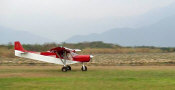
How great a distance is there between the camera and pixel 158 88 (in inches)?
474

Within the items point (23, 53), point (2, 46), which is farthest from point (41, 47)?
point (23, 53)

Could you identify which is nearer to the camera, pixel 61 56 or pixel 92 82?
pixel 92 82

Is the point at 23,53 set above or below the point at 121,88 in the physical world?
above

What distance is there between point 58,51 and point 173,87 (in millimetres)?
13605

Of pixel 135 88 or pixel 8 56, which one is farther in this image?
pixel 8 56

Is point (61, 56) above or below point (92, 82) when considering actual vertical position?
above

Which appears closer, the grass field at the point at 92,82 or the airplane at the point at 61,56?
the grass field at the point at 92,82

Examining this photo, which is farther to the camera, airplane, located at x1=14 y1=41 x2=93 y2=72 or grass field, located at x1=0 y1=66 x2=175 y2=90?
airplane, located at x1=14 y1=41 x2=93 y2=72

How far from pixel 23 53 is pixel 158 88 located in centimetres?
1599

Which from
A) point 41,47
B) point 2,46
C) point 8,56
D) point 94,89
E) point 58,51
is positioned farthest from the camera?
point 41,47

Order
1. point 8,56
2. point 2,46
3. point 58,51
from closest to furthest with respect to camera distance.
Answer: point 58,51 → point 8,56 → point 2,46

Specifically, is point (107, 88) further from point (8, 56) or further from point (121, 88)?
point (8, 56)

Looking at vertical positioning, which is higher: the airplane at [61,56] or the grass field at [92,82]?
the airplane at [61,56]

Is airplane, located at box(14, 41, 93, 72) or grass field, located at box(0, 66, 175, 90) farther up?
airplane, located at box(14, 41, 93, 72)
